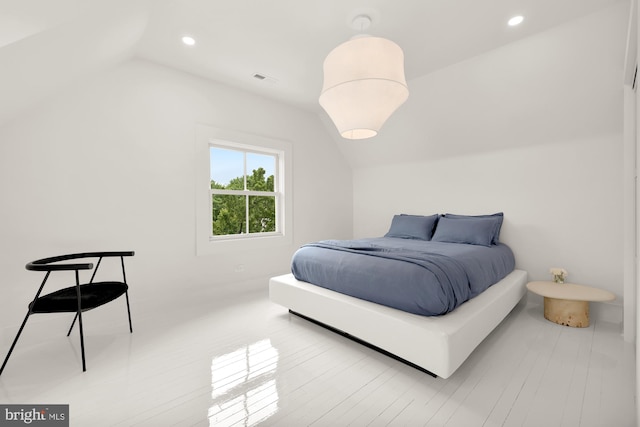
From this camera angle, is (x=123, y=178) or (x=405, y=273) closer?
(x=405, y=273)

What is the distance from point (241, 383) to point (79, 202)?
2120mm

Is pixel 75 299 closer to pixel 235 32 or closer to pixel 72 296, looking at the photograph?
pixel 72 296

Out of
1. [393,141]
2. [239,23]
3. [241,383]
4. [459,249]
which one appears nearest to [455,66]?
[393,141]

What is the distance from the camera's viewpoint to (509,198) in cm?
329

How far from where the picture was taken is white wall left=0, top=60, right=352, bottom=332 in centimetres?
222

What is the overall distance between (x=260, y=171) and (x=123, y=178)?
162cm

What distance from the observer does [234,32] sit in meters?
2.38

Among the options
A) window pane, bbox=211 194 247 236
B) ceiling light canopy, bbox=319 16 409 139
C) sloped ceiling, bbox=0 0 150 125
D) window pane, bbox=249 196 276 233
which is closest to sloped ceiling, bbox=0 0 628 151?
sloped ceiling, bbox=0 0 150 125

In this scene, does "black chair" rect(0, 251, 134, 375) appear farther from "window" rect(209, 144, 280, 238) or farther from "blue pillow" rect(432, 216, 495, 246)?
"blue pillow" rect(432, 216, 495, 246)

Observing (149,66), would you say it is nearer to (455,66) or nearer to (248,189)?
(248,189)

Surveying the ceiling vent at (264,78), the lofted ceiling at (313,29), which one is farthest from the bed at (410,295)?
the ceiling vent at (264,78)

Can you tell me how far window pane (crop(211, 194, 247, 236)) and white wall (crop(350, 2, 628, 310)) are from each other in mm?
2361

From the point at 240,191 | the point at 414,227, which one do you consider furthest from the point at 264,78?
the point at 414,227

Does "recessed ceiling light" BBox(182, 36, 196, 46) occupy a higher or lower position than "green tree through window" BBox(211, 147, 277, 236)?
higher
